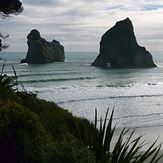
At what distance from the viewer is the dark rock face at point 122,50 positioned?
89500 millimetres

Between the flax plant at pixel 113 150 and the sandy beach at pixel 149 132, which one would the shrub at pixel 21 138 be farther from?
the sandy beach at pixel 149 132

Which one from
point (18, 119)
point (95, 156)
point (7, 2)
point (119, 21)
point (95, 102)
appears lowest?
point (95, 102)

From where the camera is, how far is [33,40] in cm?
9688

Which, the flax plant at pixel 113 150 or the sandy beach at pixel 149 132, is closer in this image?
the flax plant at pixel 113 150

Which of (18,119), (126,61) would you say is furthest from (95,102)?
(126,61)

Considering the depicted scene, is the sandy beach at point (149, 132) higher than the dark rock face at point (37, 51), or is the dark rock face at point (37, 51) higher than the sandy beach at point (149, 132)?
the dark rock face at point (37, 51)

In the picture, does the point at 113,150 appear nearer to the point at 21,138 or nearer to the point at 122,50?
the point at 21,138

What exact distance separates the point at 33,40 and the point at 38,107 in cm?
8748

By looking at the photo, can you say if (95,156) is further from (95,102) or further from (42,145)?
(95,102)

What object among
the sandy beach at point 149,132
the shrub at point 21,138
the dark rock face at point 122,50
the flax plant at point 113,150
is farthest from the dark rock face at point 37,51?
the flax plant at point 113,150

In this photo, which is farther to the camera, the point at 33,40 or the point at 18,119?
the point at 33,40

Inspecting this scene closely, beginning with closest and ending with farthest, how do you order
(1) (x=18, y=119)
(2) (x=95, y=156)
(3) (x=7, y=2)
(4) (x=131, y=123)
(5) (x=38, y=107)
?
1. (2) (x=95, y=156)
2. (1) (x=18, y=119)
3. (5) (x=38, y=107)
4. (3) (x=7, y=2)
5. (4) (x=131, y=123)

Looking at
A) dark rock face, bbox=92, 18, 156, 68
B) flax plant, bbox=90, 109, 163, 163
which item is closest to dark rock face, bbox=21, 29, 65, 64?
dark rock face, bbox=92, 18, 156, 68

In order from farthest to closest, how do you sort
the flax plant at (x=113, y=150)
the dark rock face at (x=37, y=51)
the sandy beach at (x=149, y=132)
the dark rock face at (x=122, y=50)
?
the dark rock face at (x=37, y=51) → the dark rock face at (x=122, y=50) → the sandy beach at (x=149, y=132) → the flax plant at (x=113, y=150)
